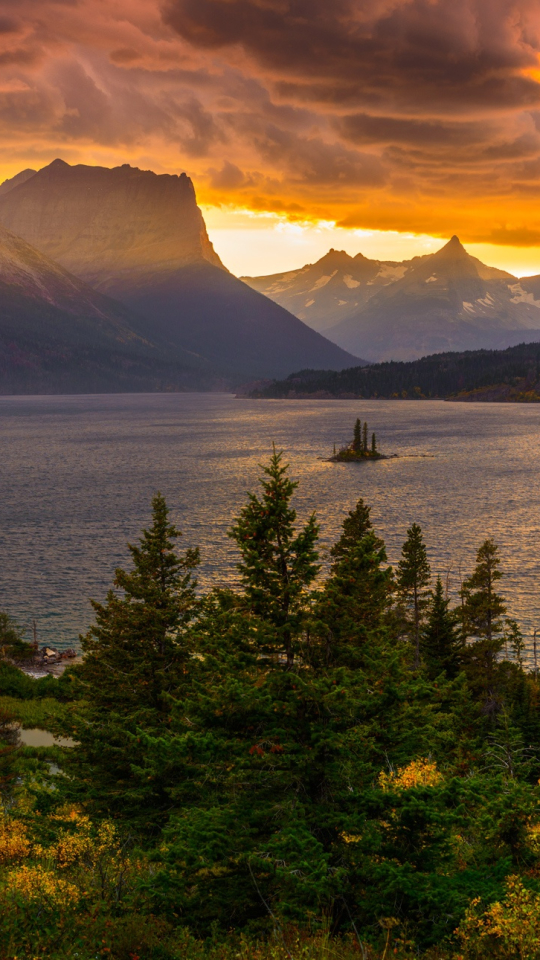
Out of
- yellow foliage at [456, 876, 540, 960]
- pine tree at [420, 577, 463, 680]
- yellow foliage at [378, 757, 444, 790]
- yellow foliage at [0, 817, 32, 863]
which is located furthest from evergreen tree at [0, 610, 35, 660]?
yellow foliage at [456, 876, 540, 960]

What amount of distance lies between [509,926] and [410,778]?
4.12 m

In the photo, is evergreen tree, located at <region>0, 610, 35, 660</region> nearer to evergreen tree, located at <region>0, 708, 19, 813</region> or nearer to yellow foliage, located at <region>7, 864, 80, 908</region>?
evergreen tree, located at <region>0, 708, 19, 813</region>

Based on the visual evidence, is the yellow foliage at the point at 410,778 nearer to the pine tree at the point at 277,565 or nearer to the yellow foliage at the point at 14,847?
the pine tree at the point at 277,565

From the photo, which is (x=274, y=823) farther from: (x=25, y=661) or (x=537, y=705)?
(x=25, y=661)

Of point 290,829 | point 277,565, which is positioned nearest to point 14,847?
point 290,829

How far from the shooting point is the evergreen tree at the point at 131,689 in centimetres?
2630

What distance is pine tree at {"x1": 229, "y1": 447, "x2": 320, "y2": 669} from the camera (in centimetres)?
2006

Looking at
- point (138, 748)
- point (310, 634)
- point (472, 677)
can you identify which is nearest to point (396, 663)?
point (310, 634)

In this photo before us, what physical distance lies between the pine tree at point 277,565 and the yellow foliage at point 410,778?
385 cm

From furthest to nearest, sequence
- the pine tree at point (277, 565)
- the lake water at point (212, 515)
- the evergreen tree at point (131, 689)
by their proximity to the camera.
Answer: the lake water at point (212, 515) < the evergreen tree at point (131, 689) < the pine tree at point (277, 565)

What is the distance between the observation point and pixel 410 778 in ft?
59.1

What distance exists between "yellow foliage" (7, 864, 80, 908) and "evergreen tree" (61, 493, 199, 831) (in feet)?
20.0

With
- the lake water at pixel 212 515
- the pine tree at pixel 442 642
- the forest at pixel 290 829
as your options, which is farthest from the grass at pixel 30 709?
the forest at pixel 290 829

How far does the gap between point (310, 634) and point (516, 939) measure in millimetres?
8476
